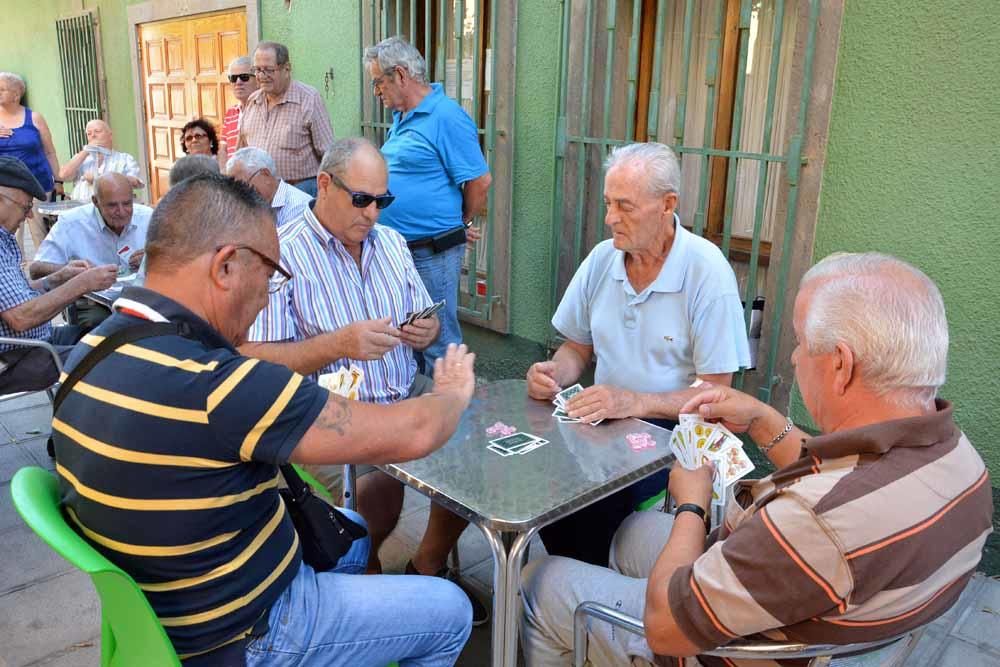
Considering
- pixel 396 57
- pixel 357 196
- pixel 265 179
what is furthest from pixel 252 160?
pixel 357 196

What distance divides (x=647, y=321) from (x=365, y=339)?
97 centimetres

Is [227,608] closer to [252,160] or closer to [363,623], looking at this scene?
[363,623]

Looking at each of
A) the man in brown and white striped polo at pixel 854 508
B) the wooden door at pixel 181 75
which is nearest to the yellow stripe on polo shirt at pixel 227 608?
the man in brown and white striped polo at pixel 854 508

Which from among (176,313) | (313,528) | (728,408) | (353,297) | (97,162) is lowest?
(313,528)

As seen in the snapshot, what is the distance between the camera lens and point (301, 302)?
2523 mm

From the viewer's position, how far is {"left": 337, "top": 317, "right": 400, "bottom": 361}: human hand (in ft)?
7.56

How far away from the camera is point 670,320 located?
2568mm

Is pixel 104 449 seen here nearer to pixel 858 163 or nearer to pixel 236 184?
pixel 236 184

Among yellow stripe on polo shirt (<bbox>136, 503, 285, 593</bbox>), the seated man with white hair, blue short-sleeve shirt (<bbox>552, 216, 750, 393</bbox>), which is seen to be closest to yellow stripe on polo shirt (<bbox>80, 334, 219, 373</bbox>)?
yellow stripe on polo shirt (<bbox>136, 503, 285, 593</bbox>)

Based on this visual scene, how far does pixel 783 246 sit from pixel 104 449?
9.71 ft

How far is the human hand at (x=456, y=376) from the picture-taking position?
1.83 metres

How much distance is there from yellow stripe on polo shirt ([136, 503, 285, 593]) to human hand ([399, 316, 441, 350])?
1.04 meters

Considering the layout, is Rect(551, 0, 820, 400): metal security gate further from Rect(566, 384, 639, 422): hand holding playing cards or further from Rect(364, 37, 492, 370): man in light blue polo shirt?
Rect(566, 384, 639, 422): hand holding playing cards

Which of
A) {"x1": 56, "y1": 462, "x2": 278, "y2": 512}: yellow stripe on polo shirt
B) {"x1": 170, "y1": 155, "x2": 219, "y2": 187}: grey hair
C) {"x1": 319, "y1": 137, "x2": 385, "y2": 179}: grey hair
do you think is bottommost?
{"x1": 56, "y1": 462, "x2": 278, "y2": 512}: yellow stripe on polo shirt
